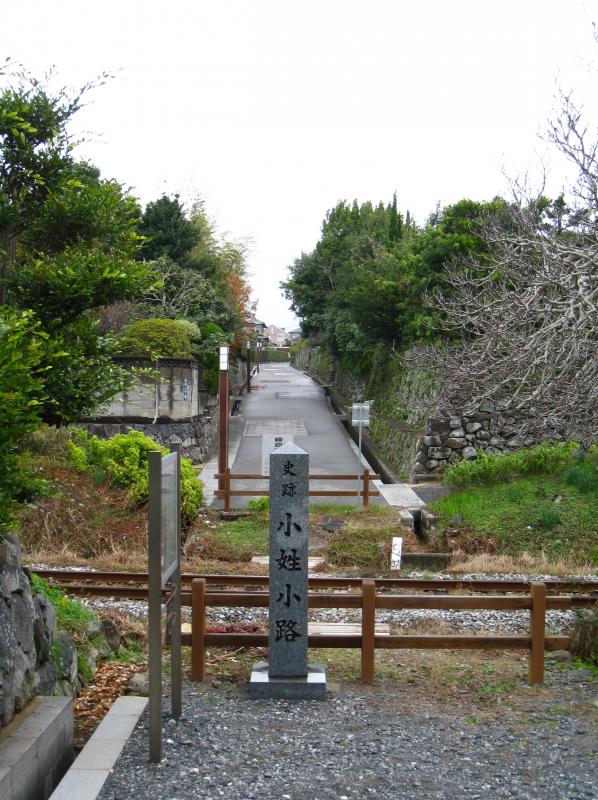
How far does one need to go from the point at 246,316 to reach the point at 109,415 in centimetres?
2170

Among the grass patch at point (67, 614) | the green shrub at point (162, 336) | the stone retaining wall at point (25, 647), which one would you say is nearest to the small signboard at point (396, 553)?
the grass patch at point (67, 614)

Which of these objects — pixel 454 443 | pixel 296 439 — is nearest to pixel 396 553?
pixel 454 443

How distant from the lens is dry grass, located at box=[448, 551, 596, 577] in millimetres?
12266

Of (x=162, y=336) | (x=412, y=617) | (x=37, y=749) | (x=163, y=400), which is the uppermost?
(x=162, y=336)

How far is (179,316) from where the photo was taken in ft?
97.7

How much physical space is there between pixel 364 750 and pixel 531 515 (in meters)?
10.4

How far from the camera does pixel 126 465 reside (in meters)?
15.5

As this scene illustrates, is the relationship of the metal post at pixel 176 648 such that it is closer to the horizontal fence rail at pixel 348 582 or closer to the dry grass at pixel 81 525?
the horizontal fence rail at pixel 348 582

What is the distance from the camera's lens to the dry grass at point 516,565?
Result: 12266 millimetres

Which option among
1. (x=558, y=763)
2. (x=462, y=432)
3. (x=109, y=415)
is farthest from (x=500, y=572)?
(x=109, y=415)

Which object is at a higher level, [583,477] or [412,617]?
[583,477]

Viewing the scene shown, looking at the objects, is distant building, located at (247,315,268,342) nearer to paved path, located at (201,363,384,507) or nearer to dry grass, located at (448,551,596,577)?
paved path, located at (201,363,384,507)

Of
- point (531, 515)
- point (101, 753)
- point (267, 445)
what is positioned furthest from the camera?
point (267, 445)

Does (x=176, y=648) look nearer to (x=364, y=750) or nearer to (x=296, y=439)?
(x=364, y=750)
